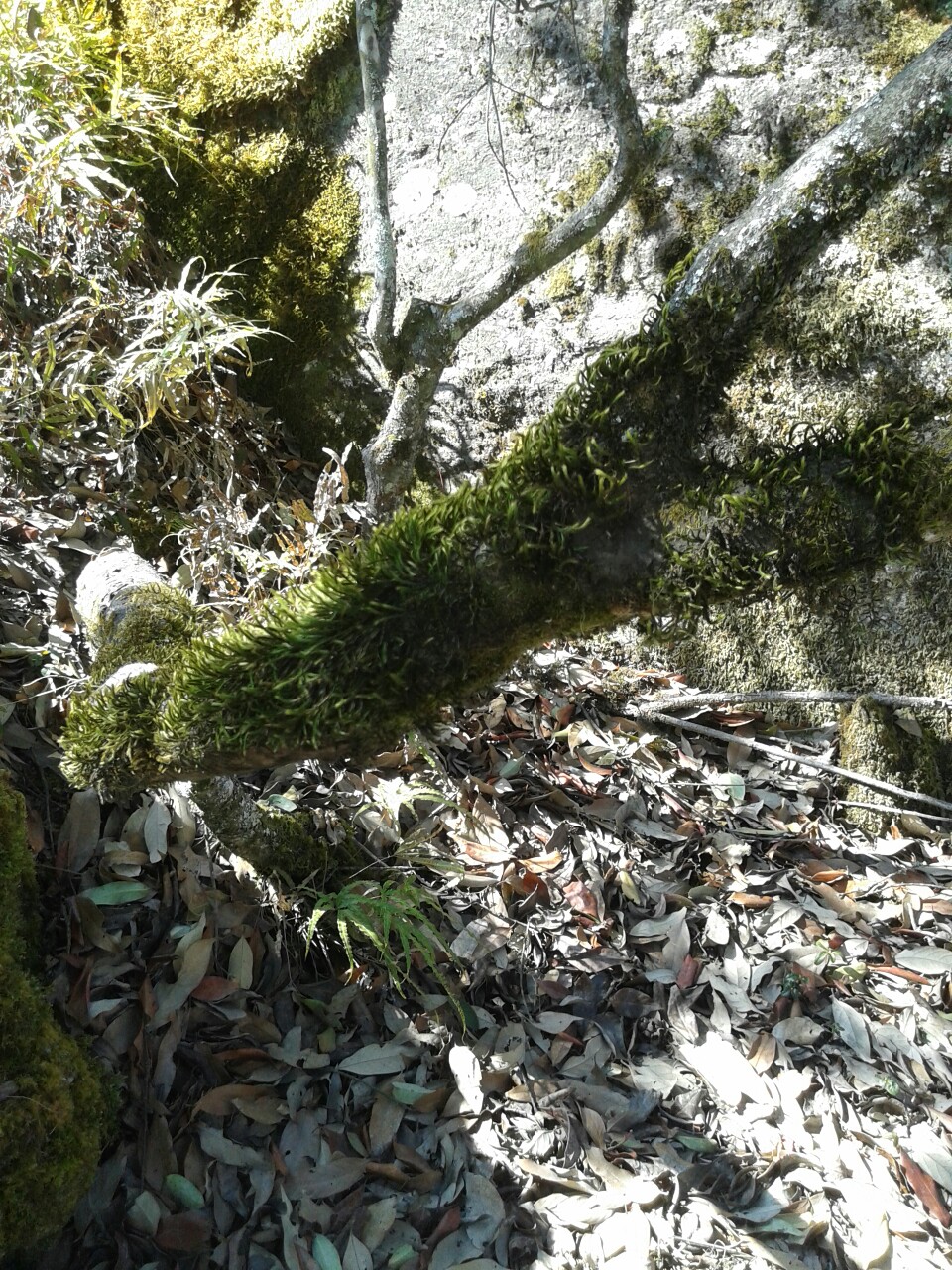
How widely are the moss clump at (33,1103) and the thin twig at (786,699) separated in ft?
6.39

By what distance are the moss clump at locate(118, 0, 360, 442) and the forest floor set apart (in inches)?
32.8

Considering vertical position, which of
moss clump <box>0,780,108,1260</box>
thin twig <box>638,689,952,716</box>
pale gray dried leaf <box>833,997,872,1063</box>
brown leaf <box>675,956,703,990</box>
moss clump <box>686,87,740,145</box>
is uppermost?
moss clump <box>686,87,740,145</box>

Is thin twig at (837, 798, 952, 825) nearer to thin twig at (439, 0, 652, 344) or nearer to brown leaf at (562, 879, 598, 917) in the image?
brown leaf at (562, 879, 598, 917)

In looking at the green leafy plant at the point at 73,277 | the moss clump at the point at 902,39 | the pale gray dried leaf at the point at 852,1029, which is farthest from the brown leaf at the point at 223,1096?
the moss clump at the point at 902,39

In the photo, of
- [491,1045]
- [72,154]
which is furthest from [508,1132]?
[72,154]

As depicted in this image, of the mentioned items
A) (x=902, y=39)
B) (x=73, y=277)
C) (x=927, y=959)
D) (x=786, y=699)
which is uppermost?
(x=902, y=39)

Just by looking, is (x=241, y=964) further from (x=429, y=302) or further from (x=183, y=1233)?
(x=429, y=302)

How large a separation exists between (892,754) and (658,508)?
6.31 ft

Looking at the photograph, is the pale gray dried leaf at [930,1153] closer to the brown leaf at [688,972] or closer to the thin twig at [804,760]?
the brown leaf at [688,972]

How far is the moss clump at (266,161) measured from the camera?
324cm

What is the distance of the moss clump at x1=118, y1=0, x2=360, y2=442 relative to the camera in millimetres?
3236

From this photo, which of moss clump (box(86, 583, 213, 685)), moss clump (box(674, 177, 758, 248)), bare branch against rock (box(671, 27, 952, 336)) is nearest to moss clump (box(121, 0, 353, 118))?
moss clump (box(674, 177, 758, 248))

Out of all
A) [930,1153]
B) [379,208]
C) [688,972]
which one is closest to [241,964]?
[688,972]

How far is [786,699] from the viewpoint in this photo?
Result: 283 cm
